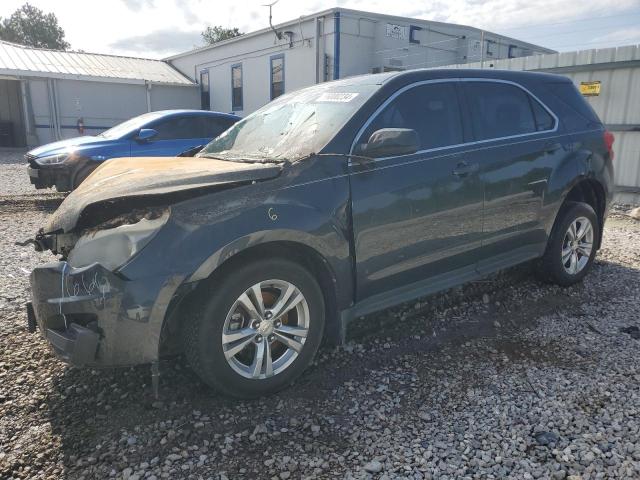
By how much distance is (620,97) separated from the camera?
873 centimetres

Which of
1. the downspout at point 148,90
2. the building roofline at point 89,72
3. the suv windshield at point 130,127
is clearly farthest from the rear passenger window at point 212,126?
the downspout at point 148,90

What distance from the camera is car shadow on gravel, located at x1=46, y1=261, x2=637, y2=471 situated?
8.69ft

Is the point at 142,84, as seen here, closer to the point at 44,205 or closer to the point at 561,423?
the point at 44,205

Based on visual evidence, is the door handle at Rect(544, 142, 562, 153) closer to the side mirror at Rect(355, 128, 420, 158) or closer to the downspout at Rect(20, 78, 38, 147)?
the side mirror at Rect(355, 128, 420, 158)

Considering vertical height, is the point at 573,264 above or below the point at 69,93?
below

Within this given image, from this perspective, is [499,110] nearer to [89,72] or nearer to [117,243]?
[117,243]

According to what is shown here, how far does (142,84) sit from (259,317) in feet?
78.6

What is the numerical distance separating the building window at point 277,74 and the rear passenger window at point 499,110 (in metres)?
15.5

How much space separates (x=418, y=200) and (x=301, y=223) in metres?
0.96

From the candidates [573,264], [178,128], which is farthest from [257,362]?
[178,128]

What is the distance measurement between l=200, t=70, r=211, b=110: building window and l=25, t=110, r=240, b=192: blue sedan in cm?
1653

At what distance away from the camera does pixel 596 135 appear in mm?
4727

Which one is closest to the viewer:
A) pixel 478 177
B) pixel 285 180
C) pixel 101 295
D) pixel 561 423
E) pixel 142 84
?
pixel 101 295

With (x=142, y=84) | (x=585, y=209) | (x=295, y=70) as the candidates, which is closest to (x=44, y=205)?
(x=585, y=209)
